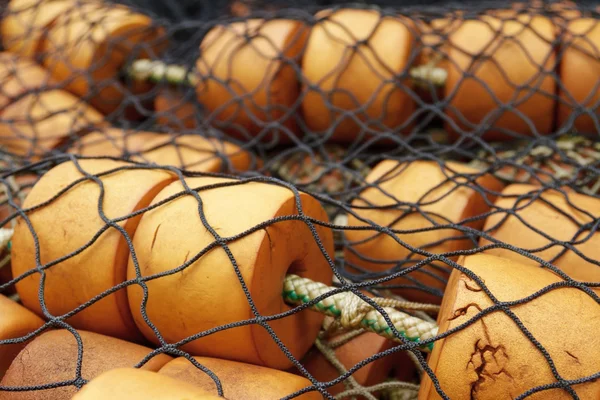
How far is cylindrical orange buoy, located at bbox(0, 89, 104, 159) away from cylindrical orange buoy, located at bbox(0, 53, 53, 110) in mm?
20

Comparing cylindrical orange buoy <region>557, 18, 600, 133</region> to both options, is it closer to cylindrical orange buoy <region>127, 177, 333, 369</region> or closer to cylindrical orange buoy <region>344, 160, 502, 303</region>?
cylindrical orange buoy <region>344, 160, 502, 303</region>

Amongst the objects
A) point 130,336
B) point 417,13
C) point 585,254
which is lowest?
point 130,336

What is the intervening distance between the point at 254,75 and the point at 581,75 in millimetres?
578

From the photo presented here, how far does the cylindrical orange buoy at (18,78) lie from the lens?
1.23 meters

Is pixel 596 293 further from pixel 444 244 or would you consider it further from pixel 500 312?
pixel 444 244

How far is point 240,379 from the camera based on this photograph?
600mm

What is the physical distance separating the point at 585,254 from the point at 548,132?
0.38 metres

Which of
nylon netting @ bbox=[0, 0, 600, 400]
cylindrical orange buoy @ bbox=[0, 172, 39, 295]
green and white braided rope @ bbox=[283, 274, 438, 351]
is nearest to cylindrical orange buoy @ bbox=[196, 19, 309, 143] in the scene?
nylon netting @ bbox=[0, 0, 600, 400]

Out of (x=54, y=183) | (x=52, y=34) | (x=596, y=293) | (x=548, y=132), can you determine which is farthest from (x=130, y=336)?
(x=52, y=34)

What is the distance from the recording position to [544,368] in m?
0.53

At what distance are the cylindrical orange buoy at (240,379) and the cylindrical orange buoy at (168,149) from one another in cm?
45

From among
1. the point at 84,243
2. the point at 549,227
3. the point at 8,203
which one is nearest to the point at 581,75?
the point at 549,227

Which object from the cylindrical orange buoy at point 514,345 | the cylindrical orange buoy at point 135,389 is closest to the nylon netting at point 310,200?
the cylindrical orange buoy at point 514,345

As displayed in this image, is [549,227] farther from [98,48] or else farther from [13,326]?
[98,48]
